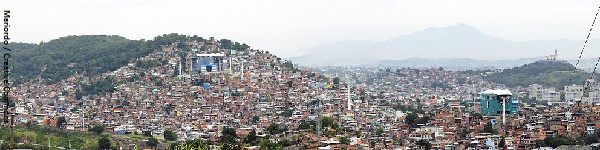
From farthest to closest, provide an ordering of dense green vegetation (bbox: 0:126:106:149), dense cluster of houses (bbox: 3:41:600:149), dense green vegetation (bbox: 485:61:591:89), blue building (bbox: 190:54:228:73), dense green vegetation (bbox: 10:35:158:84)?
1. dense green vegetation (bbox: 485:61:591:89)
2. dense green vegetation (bbox: 10:35:158:84)
3. blue building (bbox: 190:54:228:73)
4. dense green vegetation (bbox: 0:126:106:149)
5. dense cluster of houses (bbox: 3:41:600:149)

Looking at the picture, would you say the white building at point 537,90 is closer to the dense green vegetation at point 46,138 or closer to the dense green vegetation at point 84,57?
the dense green vegetation at point 84,57

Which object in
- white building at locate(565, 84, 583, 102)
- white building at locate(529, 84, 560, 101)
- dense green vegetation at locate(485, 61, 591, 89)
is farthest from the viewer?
dense green vegetation at locate(485, 61, 591, 89)

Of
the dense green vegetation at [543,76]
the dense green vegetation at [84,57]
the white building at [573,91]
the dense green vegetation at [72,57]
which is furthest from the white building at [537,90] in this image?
the dense green vegetation at [72,57]

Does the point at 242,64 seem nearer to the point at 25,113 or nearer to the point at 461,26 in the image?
the point at 25,113

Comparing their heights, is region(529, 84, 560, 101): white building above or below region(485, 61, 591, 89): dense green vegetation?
below

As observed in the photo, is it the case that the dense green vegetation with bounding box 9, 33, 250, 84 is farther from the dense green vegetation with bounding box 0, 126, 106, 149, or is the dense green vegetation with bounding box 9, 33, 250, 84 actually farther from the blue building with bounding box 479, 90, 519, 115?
the blue building with bounding box 479, 90, 519, 115

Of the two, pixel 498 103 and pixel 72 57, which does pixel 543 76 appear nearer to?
pixel 72 57

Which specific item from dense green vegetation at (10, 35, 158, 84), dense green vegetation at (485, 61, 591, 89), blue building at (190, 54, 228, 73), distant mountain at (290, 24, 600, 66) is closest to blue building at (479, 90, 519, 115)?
blue building at (190, 54, 228, 73)

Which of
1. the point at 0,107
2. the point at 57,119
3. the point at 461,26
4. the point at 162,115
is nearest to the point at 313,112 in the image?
the point at 162,115

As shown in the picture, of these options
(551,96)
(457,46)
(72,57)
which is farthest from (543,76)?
(457,46)
